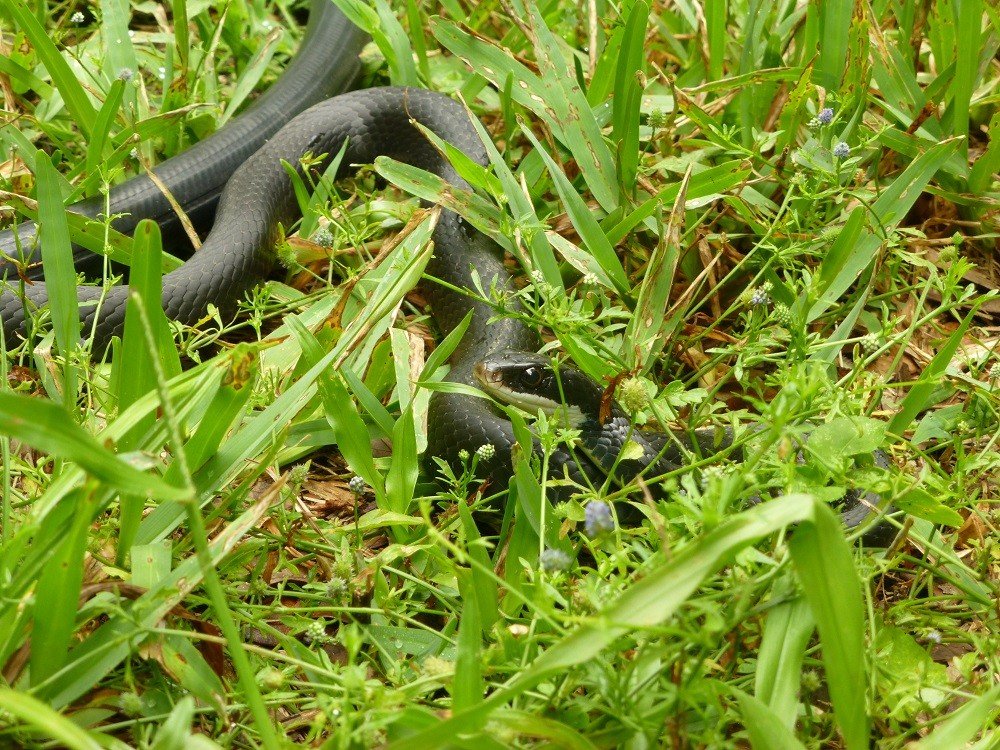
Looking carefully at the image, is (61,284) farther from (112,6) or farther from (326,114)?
(112,6)

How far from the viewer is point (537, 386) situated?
3.10m

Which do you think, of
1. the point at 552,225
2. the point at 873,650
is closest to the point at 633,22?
the point at 552,225

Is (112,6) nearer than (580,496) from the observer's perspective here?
No

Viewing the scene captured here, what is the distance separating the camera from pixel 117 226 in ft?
12.9

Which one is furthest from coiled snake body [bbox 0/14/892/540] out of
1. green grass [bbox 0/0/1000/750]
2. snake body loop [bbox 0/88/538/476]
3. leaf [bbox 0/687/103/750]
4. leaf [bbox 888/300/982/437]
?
leaf [bbox 0/687/103/750]

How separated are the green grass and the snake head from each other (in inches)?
3.5

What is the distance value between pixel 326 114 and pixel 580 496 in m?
2.64

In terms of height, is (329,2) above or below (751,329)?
above

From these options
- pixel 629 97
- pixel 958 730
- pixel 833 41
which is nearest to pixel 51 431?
pixel 958 730

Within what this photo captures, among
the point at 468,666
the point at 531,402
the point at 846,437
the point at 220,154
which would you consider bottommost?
Result: the point at 531,402

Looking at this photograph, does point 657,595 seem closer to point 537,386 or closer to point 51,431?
point 51,431

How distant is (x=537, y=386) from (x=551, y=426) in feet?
2.42

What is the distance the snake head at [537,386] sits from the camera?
10.0 feet

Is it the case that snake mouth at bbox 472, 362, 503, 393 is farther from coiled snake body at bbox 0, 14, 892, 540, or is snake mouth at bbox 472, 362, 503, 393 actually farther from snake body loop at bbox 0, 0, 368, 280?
snake body loop at bbox 0, 0, 368, 280
